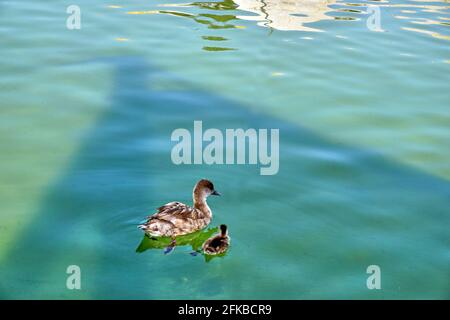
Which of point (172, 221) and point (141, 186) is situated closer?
point (172, 221)

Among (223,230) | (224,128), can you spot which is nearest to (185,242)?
(223,230)

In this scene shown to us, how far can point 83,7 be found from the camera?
49.5 feet

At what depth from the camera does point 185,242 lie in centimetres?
755

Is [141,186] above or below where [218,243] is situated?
above

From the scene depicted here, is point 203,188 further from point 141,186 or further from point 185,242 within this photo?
point 141,186

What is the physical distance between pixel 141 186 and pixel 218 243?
1.58 metres

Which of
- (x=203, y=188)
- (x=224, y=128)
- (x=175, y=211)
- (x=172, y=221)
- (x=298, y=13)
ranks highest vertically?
(x=298, y=13)

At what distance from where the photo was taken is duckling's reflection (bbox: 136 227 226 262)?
23.4 ft

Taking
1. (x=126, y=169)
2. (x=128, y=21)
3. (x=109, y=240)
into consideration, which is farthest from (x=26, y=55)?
(x=109, y=240)

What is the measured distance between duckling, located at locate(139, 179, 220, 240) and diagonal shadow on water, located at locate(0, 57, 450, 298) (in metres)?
0.26

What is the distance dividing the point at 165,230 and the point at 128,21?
26.6 feet

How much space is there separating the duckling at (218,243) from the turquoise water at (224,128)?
0.13 metres

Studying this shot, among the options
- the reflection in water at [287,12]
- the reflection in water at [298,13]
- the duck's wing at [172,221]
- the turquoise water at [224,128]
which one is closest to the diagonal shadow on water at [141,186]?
the turquoise water at [224,128]

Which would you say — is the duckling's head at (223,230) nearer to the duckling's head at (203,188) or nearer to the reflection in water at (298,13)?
the duckling's head at (203,188)
